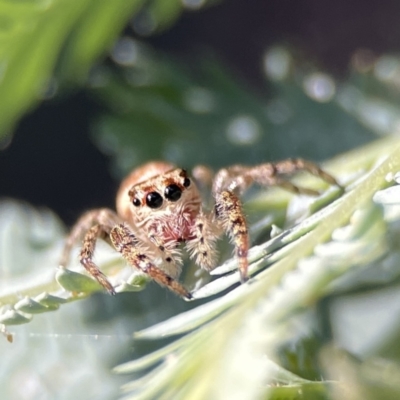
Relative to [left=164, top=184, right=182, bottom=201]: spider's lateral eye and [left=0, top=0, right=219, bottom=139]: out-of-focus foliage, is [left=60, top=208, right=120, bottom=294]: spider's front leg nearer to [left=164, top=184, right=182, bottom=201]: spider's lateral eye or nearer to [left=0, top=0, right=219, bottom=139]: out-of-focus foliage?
[left=164, top=184, right=182, bottom=201]: spider's lateral eye

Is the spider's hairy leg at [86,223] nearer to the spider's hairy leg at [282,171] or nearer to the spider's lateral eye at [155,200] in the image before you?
the spider's lateral eye at [155,200]

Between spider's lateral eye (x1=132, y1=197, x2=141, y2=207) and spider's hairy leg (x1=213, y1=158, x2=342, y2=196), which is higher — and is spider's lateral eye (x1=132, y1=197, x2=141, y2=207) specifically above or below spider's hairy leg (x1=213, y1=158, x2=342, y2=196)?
above

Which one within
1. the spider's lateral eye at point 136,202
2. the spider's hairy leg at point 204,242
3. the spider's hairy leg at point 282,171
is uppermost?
the spider's lateral eye at point 136,202

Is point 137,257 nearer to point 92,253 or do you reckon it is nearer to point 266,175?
point 92,253

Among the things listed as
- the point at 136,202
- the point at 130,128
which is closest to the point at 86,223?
the point at 136,202

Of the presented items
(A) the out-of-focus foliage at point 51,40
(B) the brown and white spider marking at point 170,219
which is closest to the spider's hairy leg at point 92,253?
(B) the brown and white spider marking at point 170,219

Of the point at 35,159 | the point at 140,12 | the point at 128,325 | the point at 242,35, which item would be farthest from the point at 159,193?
the point at 242,35

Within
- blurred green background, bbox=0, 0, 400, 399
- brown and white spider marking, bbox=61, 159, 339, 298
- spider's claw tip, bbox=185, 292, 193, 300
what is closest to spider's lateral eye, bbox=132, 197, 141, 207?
brown and white spider marking, bbox=61, 159, 339, 298
